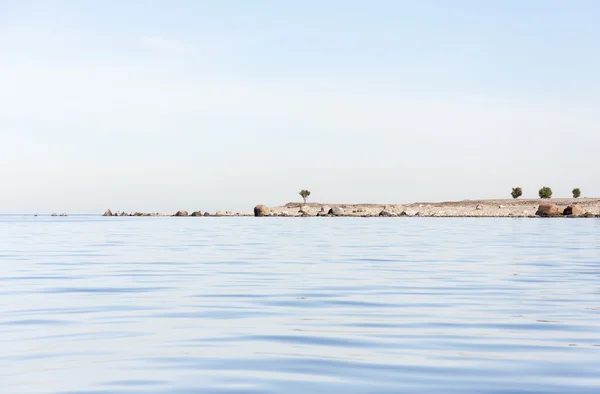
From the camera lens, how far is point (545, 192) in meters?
167

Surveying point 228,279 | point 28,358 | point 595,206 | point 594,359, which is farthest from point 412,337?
point 595,206

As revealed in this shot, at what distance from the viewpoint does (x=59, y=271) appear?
80.7 ft

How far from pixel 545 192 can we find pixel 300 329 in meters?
163

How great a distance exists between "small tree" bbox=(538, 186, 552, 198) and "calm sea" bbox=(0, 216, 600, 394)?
5789 inches

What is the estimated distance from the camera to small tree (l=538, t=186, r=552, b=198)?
166m

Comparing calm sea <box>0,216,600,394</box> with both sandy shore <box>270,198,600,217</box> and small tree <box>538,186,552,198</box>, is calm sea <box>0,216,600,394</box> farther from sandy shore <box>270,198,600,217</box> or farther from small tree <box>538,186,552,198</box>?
small tree <box>538,186,552,198</box>

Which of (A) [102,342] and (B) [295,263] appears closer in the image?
(A) [102,342]

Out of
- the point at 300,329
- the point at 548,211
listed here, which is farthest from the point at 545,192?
the point at 300,329

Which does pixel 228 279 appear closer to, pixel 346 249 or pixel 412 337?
pixel 412 337

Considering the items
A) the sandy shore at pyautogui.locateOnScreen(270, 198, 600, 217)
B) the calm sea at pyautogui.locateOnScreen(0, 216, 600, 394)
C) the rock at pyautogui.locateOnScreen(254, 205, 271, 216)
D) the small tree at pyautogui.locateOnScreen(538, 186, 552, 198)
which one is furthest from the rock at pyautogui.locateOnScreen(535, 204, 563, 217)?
the calm sea at pyautogui.locateOnScreen(0, 216, 600, 394)

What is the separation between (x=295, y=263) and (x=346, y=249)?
9.09 meters

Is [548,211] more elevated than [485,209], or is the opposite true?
[485,209]

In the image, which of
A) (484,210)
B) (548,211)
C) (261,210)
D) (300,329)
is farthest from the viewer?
(261,210)

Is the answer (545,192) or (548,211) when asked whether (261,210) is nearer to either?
(548,211)
